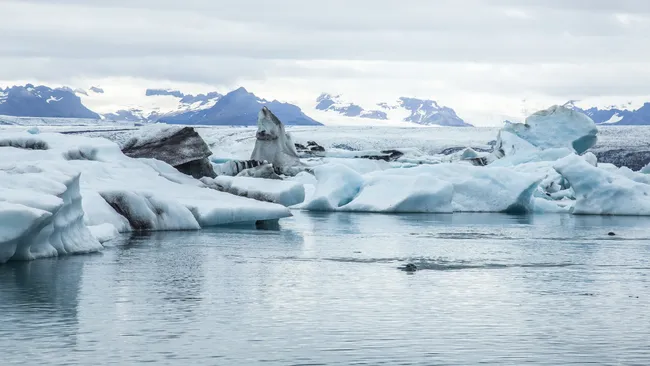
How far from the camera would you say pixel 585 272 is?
15906 millimetres

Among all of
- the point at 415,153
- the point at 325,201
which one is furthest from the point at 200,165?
the point at 415,153

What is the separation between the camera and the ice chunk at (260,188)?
2689 cm

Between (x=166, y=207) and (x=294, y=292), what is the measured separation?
9.45 m

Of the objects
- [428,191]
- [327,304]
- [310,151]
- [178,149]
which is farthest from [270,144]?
[327,304]

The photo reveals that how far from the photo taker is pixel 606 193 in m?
32.2

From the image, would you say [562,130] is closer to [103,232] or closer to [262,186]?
[262,186]

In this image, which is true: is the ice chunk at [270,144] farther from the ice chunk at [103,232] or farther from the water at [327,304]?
the ice chunk at [103,232]

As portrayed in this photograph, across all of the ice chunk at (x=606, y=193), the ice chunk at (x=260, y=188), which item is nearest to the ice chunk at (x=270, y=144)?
the ice chunk at (x=606, y=193)

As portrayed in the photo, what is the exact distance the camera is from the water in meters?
9.34

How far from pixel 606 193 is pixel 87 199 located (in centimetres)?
1773

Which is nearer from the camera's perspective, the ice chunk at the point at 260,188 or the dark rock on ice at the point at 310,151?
the ice chunk at the point at 260,188

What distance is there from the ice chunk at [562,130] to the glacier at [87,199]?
2477cm

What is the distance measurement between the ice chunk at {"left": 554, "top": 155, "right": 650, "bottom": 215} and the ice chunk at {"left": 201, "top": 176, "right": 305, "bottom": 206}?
8493 millimetres

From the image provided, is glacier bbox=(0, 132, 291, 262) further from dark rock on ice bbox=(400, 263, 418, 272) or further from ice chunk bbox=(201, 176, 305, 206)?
dark rock on ice bbox=(400, 263, 418, 272)
